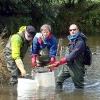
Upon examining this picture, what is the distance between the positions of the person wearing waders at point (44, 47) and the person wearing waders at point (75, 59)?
340 mm

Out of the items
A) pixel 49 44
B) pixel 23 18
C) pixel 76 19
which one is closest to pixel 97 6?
pixel 76 19

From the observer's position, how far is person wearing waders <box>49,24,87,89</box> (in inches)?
373

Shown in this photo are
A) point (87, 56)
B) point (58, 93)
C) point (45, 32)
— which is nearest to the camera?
point (45, 32)

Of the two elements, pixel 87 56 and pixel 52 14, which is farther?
pixel 52 14

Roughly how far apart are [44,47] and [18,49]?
3.26 ft

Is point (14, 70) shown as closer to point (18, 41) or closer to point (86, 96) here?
point (18, 41)

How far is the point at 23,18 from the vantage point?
27.0 metres

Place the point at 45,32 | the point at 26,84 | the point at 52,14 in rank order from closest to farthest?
the point at 26,84
the point at 45,32
the point at 52,14

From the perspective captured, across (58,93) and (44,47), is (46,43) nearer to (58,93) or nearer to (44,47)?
(44,47)

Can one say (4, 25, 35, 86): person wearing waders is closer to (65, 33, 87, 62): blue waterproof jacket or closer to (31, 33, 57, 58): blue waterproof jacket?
(31, 33, 57, 58): blue waterproof jacket

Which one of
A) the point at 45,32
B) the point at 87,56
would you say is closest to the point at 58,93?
the point at 87,56

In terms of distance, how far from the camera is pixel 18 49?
903 centimetres

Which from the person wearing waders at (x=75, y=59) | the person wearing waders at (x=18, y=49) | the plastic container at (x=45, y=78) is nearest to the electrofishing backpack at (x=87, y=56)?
the person wearing waders at (x=75, y=59)

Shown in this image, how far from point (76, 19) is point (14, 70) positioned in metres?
23.3
